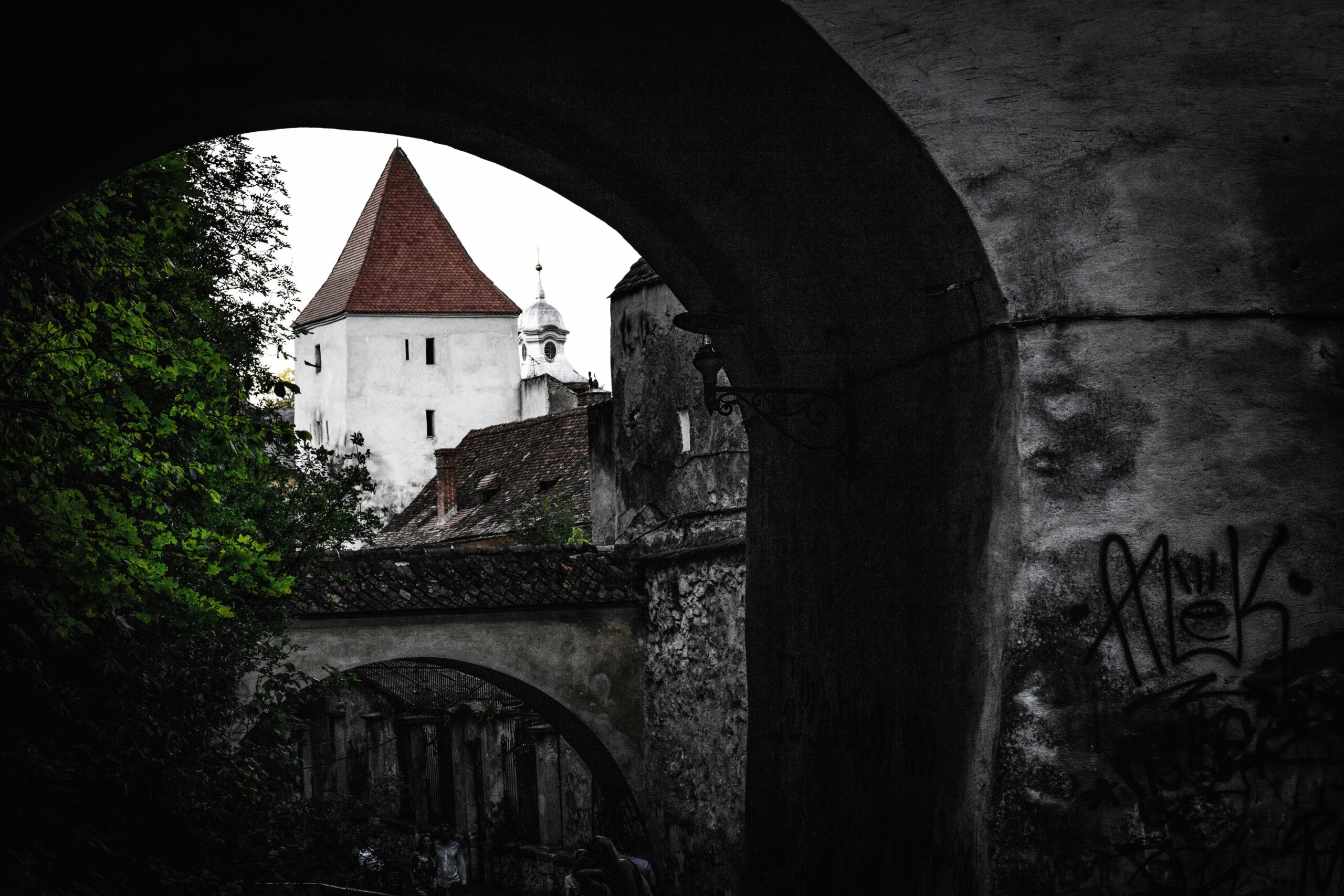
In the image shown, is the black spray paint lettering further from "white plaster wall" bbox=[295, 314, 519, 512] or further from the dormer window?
"white plaster wall" bbox=[295, 314, 519, 512]

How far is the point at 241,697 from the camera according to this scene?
15.0m

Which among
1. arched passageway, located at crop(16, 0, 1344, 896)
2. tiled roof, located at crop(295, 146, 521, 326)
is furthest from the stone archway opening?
tiled roof, located at crop(295, 146, 521, 326)

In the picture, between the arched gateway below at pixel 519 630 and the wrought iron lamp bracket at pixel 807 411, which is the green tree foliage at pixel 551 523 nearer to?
the arched gateway below at pixel 519 630

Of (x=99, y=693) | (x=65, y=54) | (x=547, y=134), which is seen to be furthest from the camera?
(x=99, y=693)

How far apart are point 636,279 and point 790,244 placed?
11.7 metres

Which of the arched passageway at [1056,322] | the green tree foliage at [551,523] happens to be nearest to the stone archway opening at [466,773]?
the green tree foliage at [551,523]

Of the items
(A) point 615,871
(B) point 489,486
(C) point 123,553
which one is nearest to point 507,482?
(B) point 489,486

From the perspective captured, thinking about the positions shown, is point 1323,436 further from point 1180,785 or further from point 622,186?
point 622,186

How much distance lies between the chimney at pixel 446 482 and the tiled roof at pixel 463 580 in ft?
80.6

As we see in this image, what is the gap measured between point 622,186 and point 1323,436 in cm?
289

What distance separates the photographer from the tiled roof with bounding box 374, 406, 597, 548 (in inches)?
1403

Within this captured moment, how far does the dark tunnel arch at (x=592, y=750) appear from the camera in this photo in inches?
635

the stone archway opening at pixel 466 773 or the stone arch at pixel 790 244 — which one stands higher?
the stone arch at pixel 790 244

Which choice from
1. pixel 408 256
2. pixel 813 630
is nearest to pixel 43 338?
pixel 813 630
